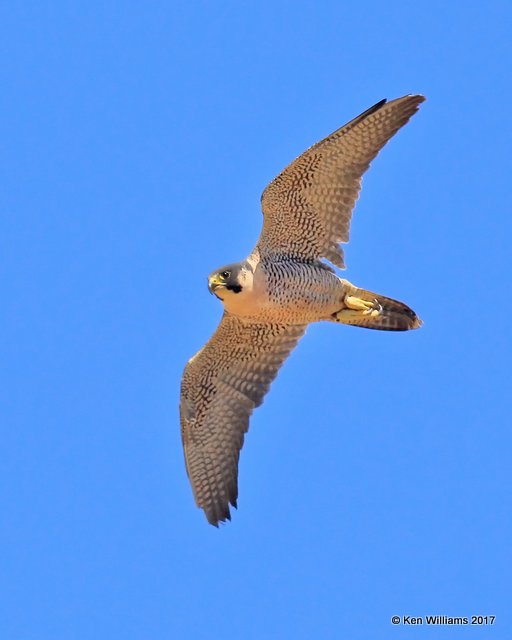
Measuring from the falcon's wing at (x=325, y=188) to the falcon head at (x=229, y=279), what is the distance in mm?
598

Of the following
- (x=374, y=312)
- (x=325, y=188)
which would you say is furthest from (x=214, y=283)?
(x=374, y=312)

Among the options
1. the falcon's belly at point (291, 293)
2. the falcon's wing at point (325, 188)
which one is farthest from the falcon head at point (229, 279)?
the falcon's wing at point (325, 188)

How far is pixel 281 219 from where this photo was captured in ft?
44.7

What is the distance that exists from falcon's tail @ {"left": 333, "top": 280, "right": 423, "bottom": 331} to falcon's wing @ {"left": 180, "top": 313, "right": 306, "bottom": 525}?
0.89 m

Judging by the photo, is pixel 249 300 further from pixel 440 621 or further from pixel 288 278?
pixel 440 621

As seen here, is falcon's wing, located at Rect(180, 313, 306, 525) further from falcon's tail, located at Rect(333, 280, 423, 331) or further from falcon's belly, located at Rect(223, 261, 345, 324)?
falcon's tail, located at Rect(333, 280, 423, 331)

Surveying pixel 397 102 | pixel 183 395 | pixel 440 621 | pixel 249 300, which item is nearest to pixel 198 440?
pixel 183 395

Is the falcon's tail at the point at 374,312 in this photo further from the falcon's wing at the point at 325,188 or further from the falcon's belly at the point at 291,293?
the falcon's wing at the point at 325,188

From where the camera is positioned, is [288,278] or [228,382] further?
[228,382]

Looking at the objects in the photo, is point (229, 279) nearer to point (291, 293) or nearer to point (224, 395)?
point (291, 293)

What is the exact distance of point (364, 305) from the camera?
13.7 m

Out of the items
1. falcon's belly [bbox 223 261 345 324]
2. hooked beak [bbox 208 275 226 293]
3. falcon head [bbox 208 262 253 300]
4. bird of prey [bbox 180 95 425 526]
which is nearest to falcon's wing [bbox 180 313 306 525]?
bird of prey [bbox 180 95 425 526]

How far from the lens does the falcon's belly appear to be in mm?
13391

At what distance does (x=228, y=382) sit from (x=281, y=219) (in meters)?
2.10
